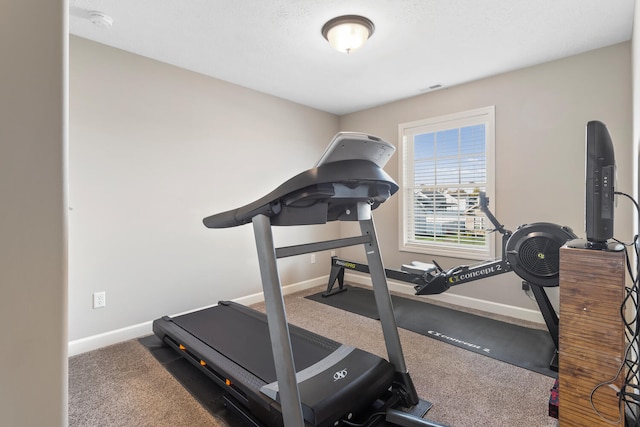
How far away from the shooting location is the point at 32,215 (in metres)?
0.57

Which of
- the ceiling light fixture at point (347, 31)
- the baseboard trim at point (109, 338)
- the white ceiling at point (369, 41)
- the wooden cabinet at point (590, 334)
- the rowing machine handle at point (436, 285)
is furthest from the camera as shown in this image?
the rowing machine handle at point (436, 285)

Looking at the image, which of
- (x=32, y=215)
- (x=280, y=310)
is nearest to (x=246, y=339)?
(x=280, y=310)

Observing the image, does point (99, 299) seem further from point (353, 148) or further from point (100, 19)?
point (353, 148)

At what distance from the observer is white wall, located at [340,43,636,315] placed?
8.62 feet

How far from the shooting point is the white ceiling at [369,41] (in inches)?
84.3

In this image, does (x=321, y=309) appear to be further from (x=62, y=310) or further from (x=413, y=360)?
(x=62, y=310)

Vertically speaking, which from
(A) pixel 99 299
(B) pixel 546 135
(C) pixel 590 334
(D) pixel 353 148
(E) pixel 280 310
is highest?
(B) pixel 546 135

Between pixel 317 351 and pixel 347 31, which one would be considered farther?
pixel 347 31

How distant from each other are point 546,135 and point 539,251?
1371 millimetres

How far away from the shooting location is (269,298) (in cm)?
139

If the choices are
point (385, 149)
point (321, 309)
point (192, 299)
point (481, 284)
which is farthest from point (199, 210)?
point (481, 284)

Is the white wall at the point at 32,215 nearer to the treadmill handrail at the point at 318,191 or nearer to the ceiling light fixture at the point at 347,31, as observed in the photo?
the treadmill handrail at the point at 318,191

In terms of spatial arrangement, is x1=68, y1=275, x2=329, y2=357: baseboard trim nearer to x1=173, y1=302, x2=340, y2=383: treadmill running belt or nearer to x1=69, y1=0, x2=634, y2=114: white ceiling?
x1=173, y1=302, x2=340, y2=383: treadmill running belt

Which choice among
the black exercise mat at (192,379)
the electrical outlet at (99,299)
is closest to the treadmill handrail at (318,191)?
the black exercise mat at (192,379)
